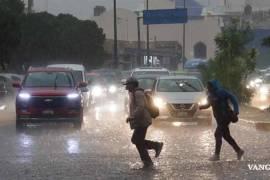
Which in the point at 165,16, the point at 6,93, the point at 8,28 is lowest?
the point at 6,93

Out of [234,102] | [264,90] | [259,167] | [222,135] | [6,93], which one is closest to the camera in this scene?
[259,167]

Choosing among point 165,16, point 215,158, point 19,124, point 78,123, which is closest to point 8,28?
point 165,16

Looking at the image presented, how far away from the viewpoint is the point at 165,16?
71250 millimetres

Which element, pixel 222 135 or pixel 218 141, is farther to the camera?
pixel 222 135

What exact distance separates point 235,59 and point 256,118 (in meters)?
9.44

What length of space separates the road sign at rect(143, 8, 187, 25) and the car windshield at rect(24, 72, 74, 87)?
46.7 m

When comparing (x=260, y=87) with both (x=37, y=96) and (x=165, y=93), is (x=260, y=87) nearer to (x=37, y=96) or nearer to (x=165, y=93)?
(x=165, y=93)

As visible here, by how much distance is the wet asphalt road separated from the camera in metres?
13.2

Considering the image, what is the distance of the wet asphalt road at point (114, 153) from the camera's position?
13.2 m

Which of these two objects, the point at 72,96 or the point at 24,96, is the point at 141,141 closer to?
the point at 72,96

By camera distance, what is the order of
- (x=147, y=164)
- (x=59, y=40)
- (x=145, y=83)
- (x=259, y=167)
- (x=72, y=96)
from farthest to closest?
(x=59, y=40), (x=145, y=83), (x=72, y=96), (x=147, y=164), (x=259, y=167)

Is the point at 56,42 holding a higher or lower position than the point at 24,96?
higher

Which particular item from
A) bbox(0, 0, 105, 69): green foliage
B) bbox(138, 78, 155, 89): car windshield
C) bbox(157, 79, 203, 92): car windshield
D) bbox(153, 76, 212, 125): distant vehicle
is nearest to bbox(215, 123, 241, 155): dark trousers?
bbox(153, 76, 212, 125): distant vehicle

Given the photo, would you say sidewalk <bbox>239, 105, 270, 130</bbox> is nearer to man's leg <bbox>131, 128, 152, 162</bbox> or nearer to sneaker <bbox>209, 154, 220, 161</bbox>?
sneaker <bbox>209, 154, 220, 161</bbox>
